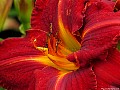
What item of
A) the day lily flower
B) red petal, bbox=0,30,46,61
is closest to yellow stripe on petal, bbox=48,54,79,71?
the day lily flower

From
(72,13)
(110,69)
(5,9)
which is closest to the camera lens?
(110,69)

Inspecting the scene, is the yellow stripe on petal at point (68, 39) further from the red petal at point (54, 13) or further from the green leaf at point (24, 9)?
the green leaf at point (24, 9)

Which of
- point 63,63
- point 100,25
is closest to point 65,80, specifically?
point 63,63

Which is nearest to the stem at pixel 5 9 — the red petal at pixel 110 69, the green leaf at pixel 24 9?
the green leaf at pixel 24 9

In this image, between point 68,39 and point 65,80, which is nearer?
point 65,80

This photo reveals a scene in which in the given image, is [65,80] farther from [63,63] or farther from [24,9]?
[24,9]

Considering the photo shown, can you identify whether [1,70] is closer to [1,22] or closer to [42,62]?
[42,62]

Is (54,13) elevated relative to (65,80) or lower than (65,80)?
elevated
